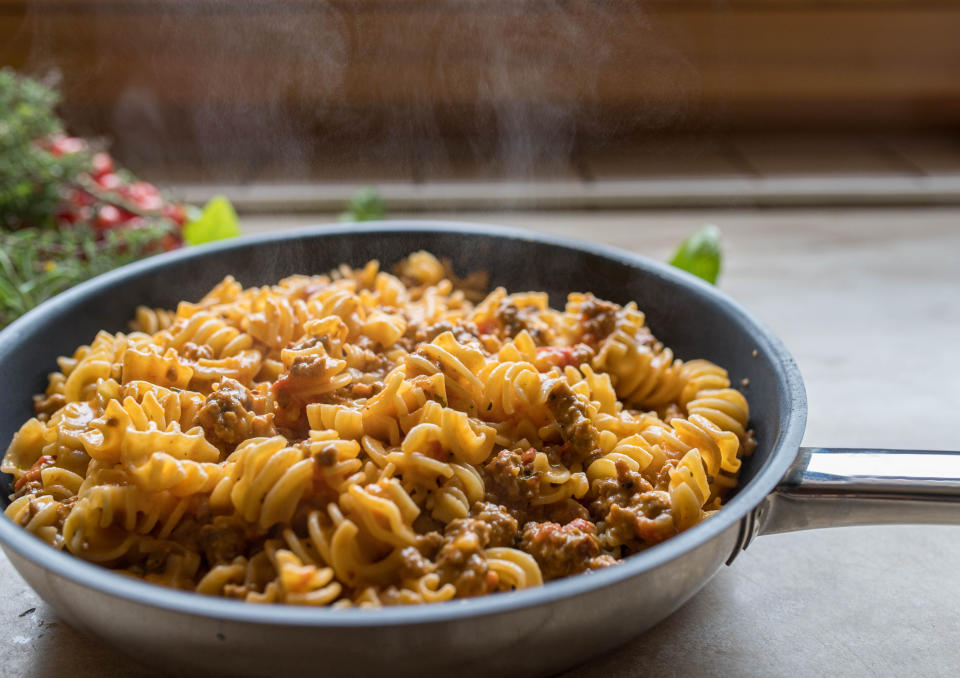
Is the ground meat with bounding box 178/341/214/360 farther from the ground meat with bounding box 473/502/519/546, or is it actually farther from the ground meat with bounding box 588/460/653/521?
the ground meat with bounding box 588/460/653/521

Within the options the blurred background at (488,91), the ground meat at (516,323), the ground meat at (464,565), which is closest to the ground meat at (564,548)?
the ground meat at (464,565)

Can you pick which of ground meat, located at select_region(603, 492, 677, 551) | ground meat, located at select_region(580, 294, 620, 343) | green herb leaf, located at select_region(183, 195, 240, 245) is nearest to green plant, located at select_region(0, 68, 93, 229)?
green herb leaf, located at select_region(183, 195, 240, 245)

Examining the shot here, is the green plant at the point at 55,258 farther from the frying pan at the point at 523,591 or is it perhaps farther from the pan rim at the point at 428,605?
the pan rim at the point at 428,605

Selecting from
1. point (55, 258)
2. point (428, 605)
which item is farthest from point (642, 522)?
point (55, 258)

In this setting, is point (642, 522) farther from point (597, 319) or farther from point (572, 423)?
point (597, 319)

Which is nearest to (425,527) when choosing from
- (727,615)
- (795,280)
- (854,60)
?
(727,615)

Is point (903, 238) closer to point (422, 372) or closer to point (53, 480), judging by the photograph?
point (422, 372)
